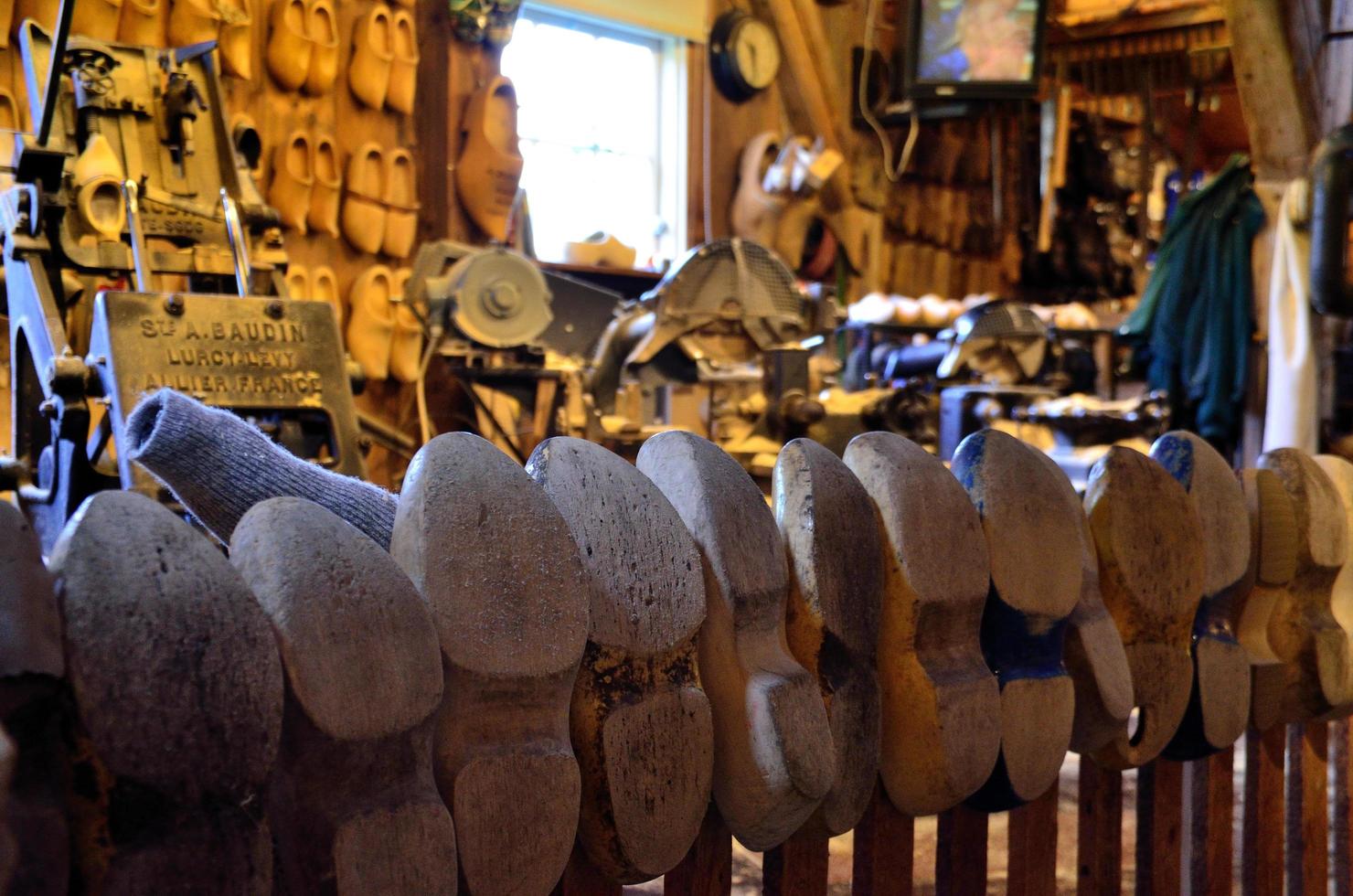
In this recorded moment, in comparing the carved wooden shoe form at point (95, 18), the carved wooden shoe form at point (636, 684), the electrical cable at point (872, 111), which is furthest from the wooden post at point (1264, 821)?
the electrical cable at point (872, 111)

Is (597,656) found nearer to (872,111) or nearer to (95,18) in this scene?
(95,18)

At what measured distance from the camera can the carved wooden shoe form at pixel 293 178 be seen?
418 centimetres

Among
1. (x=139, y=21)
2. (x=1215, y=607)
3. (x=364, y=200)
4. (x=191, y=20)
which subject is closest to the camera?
(x=1215, y=607)

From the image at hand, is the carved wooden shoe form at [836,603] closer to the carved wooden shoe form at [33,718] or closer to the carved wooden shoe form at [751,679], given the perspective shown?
the carved wooden shoe form at [751,679]

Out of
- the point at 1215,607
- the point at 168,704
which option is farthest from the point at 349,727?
the point at 1215,607

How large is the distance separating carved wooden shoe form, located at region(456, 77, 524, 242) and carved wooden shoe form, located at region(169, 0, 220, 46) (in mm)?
1109

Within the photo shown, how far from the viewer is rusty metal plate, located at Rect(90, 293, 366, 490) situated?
2.35 m

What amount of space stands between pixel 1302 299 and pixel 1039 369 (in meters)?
0.90

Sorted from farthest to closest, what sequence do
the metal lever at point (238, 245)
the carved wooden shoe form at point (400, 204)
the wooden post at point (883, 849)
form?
the carved wooden shoe form at point (400, 204) → the metal lever at point (238, 245) → the wooden post at point (883, 849)

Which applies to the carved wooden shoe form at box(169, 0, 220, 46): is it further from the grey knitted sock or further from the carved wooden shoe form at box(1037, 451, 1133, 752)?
the carved wooden shoe form at box(1037, 451, 1133, 752)

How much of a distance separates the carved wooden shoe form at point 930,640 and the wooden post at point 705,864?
11 cm

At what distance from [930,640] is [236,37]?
396cm

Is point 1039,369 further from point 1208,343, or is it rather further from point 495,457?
point 495,457

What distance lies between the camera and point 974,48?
19.8 ft
